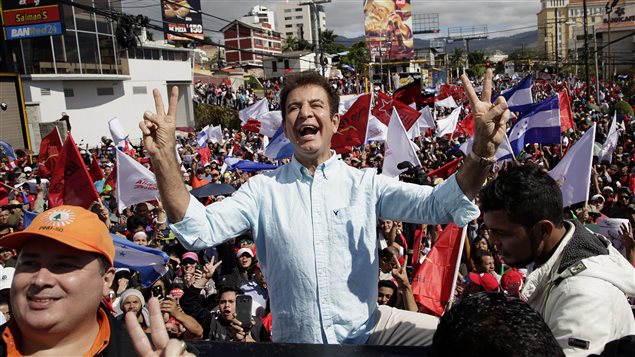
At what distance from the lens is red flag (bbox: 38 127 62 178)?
10328 millimetres

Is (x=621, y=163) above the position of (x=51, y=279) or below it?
below

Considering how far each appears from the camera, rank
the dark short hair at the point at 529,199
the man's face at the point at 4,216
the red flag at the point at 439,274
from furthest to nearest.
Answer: the man's face at the point at 4,216 → the red flag at the point at 439,274 → the dark short hair at the point at 529,199

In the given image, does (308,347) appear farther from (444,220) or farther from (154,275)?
(154,275)

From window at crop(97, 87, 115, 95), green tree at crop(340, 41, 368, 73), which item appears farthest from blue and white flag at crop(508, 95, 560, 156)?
green tree at crop(340, 41, 368, 73)

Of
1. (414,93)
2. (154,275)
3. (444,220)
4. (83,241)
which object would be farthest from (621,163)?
(83,241)

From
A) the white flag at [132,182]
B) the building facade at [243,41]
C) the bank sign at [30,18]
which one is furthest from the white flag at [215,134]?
the building facade at [243,41]

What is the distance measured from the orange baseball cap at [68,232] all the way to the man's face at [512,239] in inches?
52.4

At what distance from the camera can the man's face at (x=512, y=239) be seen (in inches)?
78.8

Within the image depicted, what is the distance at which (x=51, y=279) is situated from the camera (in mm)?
1676

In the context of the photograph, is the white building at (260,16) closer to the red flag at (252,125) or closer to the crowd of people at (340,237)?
the red flag at (252,125)

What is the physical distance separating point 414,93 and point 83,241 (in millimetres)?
12813

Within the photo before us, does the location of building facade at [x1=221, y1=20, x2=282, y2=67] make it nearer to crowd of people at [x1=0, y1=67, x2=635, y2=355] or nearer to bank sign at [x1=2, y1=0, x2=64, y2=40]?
bank sign at [x1=2, y1=0, x2=64, y2=40]

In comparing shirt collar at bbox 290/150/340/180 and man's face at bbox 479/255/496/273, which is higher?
shirt collar at bbox 290/150/340/180

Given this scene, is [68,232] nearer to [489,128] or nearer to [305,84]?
[305,84]
